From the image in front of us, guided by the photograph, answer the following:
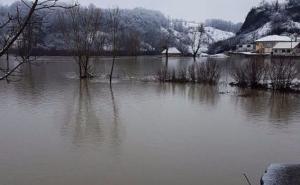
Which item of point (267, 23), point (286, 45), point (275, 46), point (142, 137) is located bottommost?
point (142, 137)

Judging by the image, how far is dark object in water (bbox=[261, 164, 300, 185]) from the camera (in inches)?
161

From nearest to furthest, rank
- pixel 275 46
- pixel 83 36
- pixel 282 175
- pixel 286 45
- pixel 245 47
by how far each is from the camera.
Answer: pixel 282 175 → pixel 83 36 → pixel 286 45 → pixel 275 46 → pixel 245 47

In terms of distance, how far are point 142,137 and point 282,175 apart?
5.51 metres

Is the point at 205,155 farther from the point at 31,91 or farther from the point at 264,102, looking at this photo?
the point at 31,91

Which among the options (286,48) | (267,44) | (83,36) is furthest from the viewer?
(267,44)

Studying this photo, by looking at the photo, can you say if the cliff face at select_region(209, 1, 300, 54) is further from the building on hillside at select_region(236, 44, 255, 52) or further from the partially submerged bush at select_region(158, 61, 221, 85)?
the partially submerged bush at select_region(158, 61, 221, 85)

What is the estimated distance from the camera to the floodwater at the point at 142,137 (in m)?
7.31

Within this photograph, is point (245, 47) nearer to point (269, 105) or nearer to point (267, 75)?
point (267, 75)

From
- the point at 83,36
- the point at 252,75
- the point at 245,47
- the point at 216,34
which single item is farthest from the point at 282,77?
the point at 216,34

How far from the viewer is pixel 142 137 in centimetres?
963

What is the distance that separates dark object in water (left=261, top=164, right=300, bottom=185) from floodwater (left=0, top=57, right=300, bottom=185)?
2415 mm

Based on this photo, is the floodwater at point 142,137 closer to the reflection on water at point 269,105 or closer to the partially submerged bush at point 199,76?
the reflection on water at point 269,105

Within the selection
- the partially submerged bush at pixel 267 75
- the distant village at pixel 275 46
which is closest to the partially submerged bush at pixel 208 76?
the partially submerged bush at pixel 267 75

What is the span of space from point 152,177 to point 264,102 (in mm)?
9009
